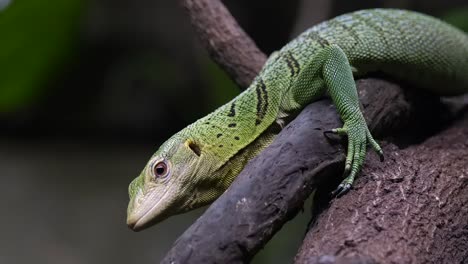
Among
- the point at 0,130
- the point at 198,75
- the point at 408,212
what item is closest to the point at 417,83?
the point at 408,212

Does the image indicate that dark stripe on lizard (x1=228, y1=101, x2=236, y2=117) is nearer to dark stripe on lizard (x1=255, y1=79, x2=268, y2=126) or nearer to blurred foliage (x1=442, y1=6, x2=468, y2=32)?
dark stripe on lizard (x1=255, y1=79, x2=268, y2=126)

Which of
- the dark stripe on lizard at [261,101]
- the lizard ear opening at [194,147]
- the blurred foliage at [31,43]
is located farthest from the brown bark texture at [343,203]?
the blurred foliage at [31,43]

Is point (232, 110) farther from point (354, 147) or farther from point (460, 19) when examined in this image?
point (460, 19)

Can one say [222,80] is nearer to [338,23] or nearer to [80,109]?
[338,23]

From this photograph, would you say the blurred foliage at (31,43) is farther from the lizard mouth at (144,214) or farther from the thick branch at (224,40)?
the lizard mouth at (144,214)

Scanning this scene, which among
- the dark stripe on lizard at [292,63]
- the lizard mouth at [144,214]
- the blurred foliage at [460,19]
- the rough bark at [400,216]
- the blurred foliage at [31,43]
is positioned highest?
the blurred foliage at [31,43]

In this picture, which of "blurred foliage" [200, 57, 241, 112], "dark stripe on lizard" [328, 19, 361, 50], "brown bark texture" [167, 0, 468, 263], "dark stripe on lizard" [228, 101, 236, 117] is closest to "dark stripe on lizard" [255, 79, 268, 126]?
"dark stripe on lizard" [228, 101, 236, 117]
